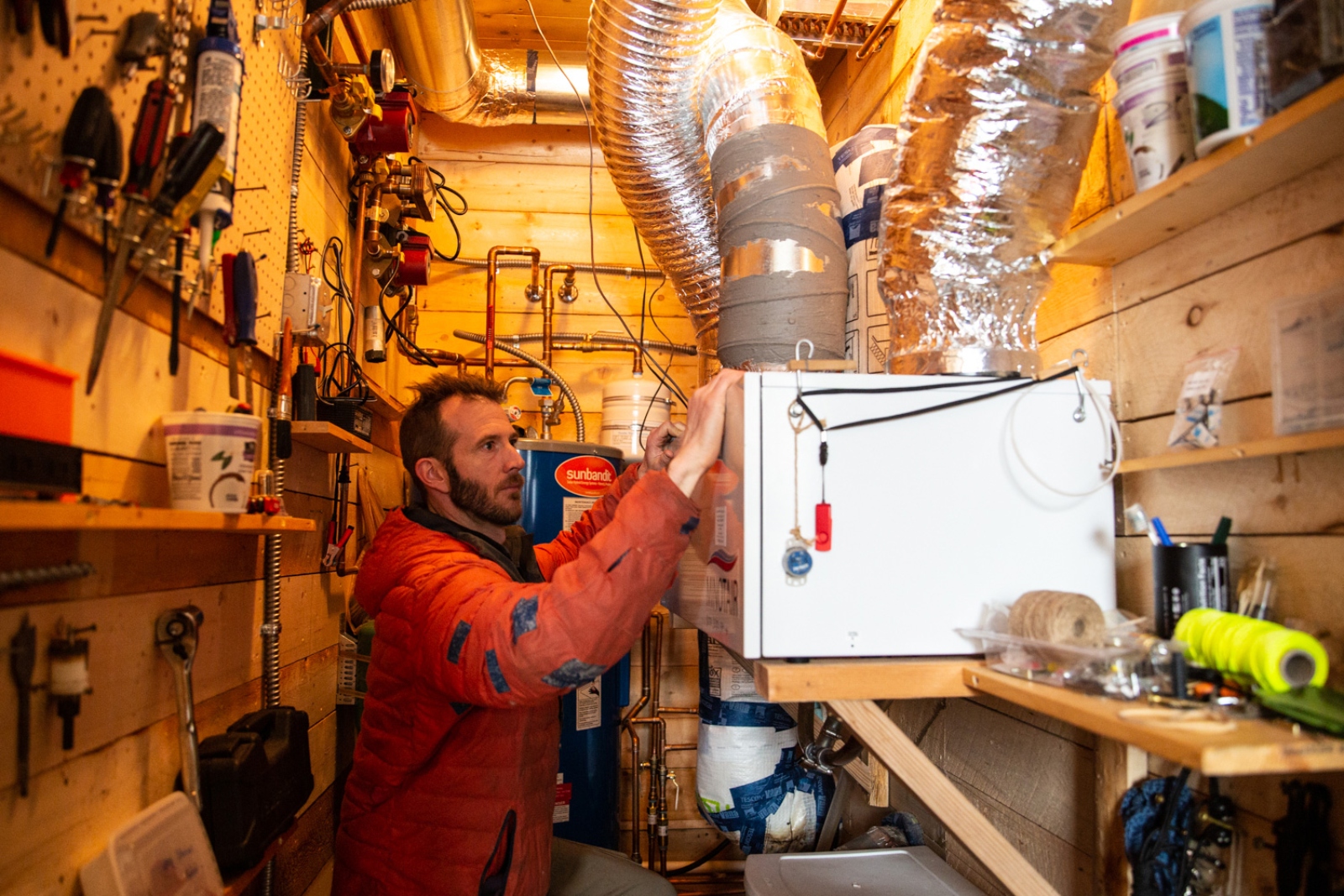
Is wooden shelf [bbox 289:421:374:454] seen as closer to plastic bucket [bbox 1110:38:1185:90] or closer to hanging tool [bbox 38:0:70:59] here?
hanging tool [bbox 38:0:70:59]

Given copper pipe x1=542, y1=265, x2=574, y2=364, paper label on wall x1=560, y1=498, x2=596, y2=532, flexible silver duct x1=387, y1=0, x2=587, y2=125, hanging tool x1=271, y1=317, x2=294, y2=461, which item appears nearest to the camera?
hanging tool x1=271, y1=317, x2=294, y2=461

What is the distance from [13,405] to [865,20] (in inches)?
74.0

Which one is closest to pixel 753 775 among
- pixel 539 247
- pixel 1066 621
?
pixel 1066 621

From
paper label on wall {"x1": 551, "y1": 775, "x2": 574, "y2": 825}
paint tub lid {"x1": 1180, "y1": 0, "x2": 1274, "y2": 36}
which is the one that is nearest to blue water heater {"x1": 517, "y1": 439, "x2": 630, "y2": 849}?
paper label on wall {"x1": 551, "y1": 775, "x2": 574, "y2": 825}

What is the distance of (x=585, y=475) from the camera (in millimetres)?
2395

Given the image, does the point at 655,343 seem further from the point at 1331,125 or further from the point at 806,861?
the point at 1331,125

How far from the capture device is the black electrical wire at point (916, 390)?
102 centimetres

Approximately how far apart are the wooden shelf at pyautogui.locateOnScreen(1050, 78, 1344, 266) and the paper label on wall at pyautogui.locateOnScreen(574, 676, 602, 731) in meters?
1.73

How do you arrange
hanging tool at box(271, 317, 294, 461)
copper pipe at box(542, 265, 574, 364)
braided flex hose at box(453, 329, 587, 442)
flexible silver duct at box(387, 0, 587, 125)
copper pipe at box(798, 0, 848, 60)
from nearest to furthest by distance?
hanging tool at box(271, 317, 294, 461)
copper pipe at box(798, 0, 848, 60)
flexible silver duct at box(387, 0, 587, 125)
braided flex hose at box(453, 329, 587, 442)
copper pipe at box(542, 265, 574, 364)

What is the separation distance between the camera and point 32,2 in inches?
31.5

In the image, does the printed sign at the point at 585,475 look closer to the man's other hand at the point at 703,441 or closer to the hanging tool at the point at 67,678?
the man's other hand at the point at 703,441

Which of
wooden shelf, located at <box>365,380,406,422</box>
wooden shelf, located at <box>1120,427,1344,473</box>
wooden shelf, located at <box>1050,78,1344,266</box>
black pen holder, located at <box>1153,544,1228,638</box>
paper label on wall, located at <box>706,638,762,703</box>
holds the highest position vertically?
wooden shelf, located at <box>1050,78,1344,266</box>

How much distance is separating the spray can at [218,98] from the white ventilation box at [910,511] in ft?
2.57

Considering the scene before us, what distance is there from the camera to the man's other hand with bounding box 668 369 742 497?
113cm
